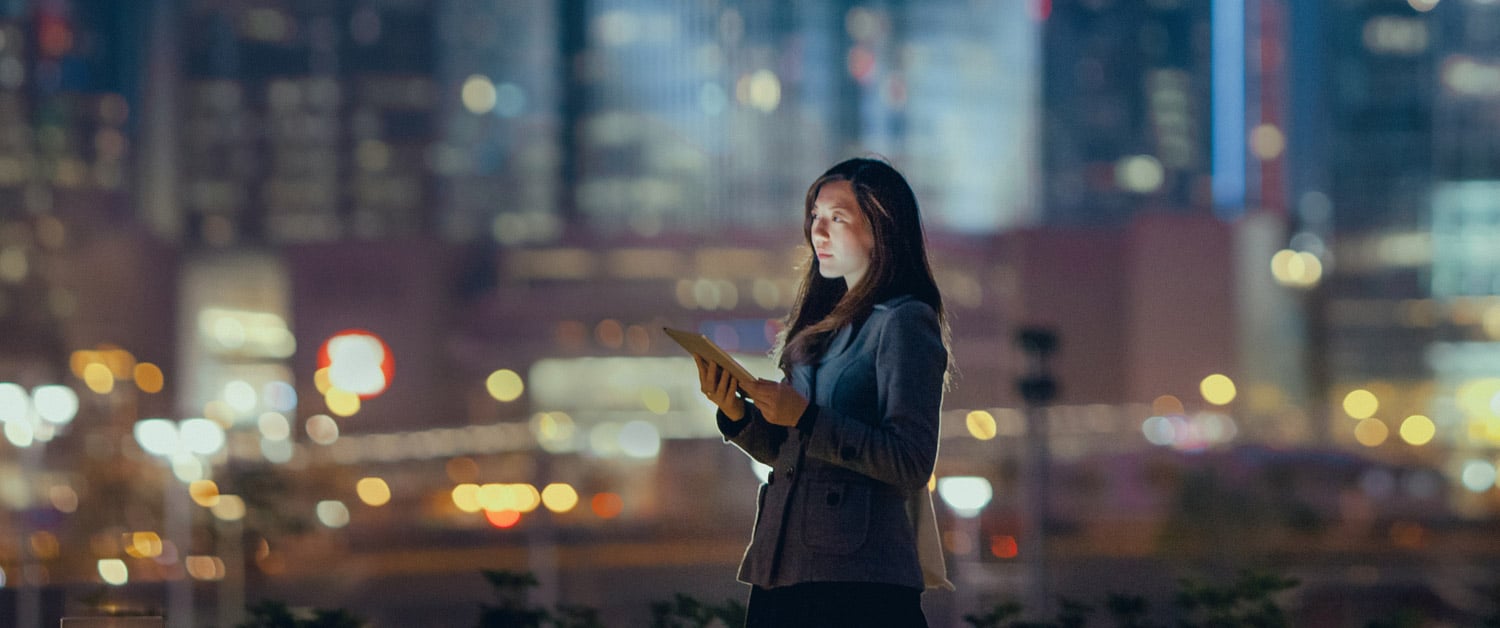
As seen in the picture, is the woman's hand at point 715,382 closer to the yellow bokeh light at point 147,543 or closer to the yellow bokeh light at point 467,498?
the yellow bokeh light at point 147,543

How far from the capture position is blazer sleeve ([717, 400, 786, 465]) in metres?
3.00

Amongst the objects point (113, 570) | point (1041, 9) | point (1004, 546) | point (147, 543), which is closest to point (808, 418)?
point (113, 570)

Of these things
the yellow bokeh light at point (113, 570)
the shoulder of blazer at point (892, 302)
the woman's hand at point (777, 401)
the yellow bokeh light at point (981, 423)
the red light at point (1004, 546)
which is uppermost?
the yellow bokeh light at point (981, 423)

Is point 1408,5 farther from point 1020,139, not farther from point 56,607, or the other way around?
point 56,607

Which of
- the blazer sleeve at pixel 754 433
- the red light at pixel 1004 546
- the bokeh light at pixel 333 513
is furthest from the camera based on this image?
the bokeh light at pixel 333 513

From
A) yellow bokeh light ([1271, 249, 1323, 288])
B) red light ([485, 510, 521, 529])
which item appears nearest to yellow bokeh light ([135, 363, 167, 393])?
red light ([485, 510, 521, 529])

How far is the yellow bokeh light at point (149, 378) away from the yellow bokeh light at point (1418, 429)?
50.9 metres

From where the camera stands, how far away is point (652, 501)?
34688 millimetres

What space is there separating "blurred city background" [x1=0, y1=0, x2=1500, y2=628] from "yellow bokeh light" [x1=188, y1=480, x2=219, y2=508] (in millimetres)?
101

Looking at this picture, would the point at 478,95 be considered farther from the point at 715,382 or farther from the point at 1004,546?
the point at 715,382

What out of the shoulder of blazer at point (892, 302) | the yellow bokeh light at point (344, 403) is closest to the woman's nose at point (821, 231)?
the shoulder of blazer at point (892, 302)

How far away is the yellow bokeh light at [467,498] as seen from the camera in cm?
3600

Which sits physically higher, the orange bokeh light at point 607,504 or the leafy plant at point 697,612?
the leafy plant at point 697,612

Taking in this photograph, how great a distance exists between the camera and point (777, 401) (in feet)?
9.12
